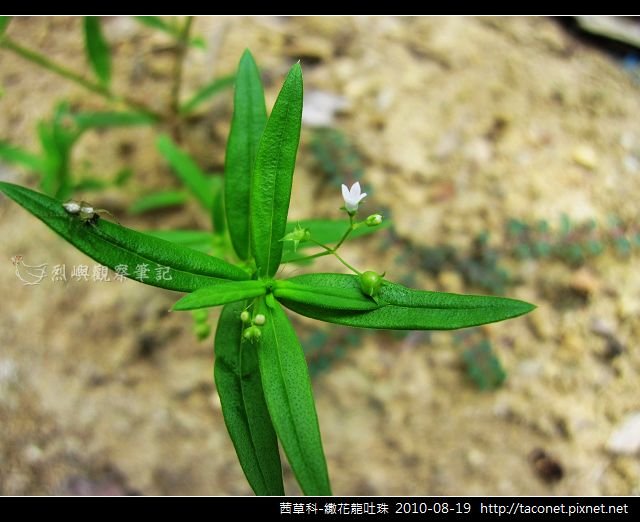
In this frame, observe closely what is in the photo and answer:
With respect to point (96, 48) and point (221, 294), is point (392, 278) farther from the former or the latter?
point (96, 48)

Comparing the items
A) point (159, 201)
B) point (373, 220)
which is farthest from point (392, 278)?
point (373, 220)

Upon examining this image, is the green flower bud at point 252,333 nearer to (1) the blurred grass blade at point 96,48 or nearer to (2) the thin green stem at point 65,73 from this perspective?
(2) the thin green stem at point 65,73

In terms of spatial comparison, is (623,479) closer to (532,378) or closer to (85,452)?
(532,378)

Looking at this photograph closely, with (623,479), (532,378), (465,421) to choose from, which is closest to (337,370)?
(465,421)

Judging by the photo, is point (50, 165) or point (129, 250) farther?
point (50, 165)

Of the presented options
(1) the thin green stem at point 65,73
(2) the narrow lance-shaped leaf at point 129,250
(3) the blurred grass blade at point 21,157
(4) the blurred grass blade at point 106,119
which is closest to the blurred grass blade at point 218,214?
(2) the narrow lance-shaped leaf at point 129,250

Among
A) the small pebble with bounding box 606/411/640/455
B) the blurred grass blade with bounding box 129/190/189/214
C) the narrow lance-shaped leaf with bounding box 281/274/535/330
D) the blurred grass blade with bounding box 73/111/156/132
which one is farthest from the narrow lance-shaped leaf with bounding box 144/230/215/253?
the small pebble with bounding box 606/411/640/455
